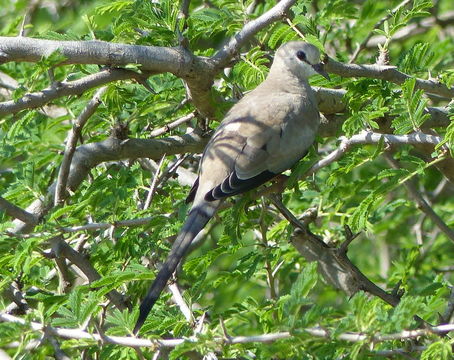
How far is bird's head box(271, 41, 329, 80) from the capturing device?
5450 millimetres

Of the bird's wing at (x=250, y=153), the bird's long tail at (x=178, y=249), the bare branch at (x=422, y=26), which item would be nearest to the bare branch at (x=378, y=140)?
the bird's wing at (x=250, y=153)

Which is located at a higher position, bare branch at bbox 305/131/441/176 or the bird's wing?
bare branch at bbox 305/131/441/176

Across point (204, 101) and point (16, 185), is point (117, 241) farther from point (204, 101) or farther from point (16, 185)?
point (204, 101)

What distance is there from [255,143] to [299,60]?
2.69 feet

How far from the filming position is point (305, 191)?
19.0 feet

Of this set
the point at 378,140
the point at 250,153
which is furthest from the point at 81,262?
the point at 378,140

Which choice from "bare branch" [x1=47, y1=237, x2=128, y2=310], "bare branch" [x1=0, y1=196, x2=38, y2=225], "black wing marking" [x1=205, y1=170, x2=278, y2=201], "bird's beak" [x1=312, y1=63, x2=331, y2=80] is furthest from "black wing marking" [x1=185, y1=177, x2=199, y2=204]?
"bird's beak" [x1=312, y1=63, x2=331, y2=80]

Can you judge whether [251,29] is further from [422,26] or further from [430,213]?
[422,26]

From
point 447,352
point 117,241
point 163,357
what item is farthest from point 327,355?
point 117,241

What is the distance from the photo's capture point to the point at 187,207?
193 inches

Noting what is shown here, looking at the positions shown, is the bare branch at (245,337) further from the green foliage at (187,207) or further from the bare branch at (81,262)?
the bare branch at (81,262)

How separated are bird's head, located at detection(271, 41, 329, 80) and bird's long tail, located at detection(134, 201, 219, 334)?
1.25 m

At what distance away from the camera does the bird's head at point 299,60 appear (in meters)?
5.45

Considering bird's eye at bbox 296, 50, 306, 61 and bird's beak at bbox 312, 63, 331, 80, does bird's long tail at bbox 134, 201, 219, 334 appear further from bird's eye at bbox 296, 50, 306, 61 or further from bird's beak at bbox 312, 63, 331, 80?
bird's eye at bbox 296, 50, 306, 61
